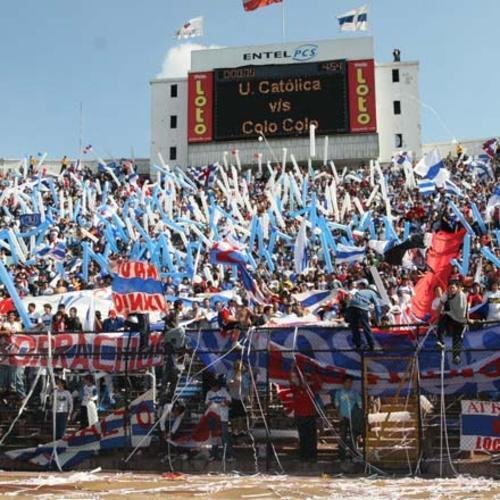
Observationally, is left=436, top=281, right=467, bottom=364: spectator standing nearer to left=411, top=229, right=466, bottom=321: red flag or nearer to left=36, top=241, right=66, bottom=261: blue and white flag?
left=411, top=229, right=466, bottom=321: red flag

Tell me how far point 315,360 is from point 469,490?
3.39 m

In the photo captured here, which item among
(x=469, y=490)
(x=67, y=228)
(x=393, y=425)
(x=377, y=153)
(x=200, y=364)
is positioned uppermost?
(x=377, y=153)

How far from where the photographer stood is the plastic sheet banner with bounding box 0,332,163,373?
13586mm

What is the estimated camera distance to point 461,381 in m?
12.1

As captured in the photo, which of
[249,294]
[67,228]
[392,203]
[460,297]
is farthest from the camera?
[392,203]

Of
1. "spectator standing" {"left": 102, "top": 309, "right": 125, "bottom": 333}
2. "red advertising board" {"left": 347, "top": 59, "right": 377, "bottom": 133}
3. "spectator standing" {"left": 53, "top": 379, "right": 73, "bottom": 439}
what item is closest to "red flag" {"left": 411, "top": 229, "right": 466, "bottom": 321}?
"spectator standing" {"left": 102, "top": 309, "right": 125, "bottom": 333}

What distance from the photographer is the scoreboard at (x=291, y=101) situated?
5775cm

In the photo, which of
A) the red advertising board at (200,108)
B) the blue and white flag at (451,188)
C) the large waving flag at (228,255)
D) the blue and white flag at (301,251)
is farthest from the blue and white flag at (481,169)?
the large waving flag at (228,255)

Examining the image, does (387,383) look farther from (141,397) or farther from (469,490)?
(141,397)

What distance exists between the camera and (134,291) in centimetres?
1409

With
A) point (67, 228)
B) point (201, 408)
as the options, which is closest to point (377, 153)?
point (67, 228)

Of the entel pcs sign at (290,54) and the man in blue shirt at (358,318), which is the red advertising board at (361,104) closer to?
the entel pcs sign at (290,54)

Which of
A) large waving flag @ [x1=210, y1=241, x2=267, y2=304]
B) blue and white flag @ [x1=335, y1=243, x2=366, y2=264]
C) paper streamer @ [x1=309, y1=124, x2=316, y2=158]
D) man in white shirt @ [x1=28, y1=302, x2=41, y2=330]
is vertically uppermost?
paper streamer @ [x1=309, y1=124, x2=316, y2=158]

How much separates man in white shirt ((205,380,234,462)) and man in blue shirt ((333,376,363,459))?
1.85m
